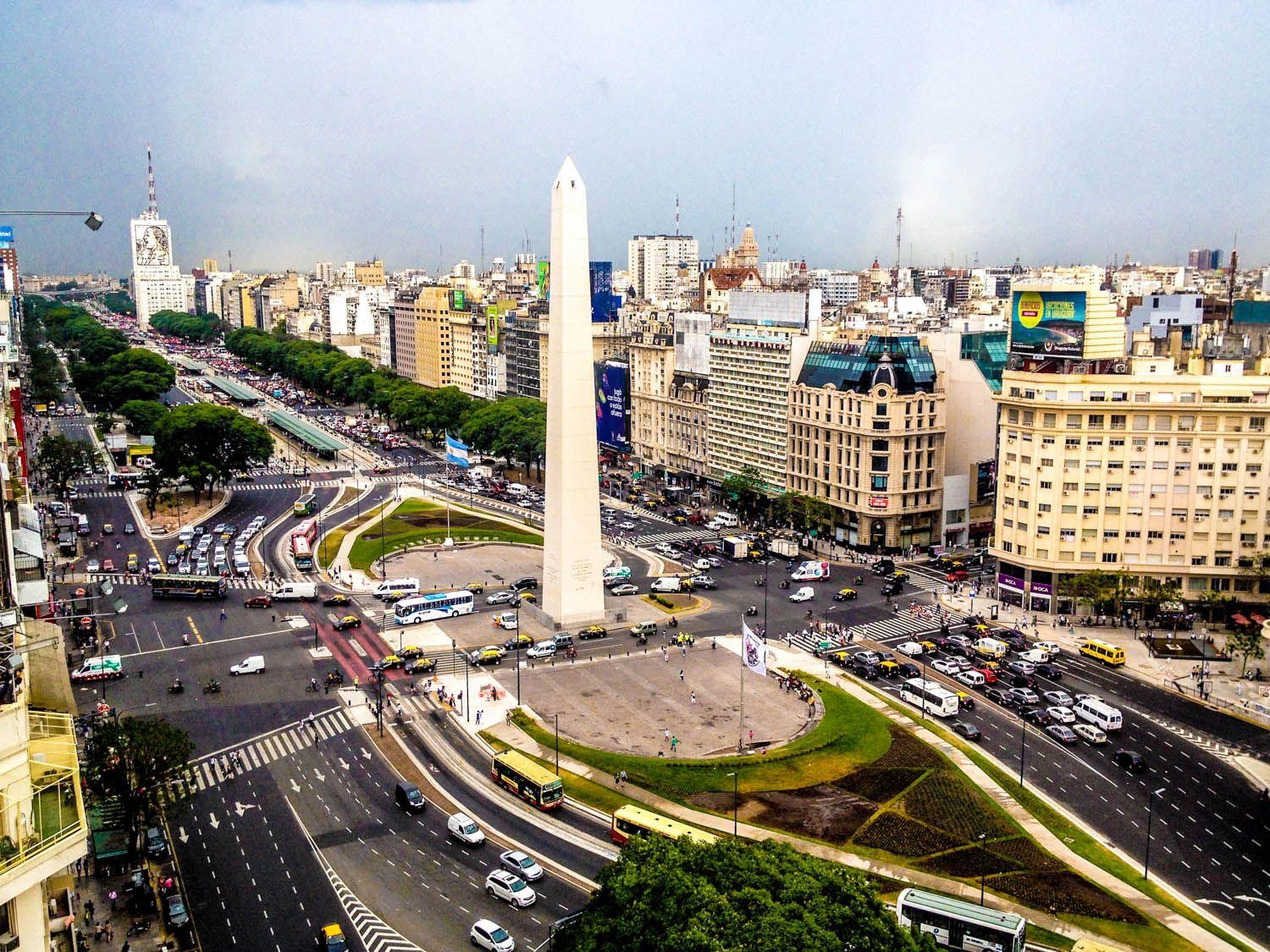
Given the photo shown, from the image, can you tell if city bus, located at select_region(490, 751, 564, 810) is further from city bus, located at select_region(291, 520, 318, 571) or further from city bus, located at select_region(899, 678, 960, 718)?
city bus, located at select_region(291, 520, 318, 571)

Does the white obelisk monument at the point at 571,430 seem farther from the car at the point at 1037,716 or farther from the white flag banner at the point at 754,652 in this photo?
the car at the point at 1037,716

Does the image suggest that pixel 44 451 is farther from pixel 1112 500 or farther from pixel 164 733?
pixel 1112 500

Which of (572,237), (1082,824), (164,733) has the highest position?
(572,237)

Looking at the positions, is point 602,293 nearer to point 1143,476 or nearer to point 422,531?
point 422,531

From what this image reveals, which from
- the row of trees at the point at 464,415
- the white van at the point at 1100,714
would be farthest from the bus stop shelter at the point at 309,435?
the white van at the point at 1100,714

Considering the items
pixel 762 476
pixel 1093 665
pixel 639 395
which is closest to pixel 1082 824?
pixel 1093 665

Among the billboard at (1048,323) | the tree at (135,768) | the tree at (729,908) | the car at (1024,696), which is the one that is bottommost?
the car at (1024,696)

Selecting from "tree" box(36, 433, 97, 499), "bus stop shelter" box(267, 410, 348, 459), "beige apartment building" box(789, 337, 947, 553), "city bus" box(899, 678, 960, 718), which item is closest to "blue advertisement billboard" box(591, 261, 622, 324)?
"bus stop shelter" box(267, 410, 348, 459)
